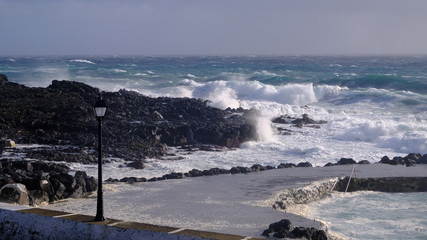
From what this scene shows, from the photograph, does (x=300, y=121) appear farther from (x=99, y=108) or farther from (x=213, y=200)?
(x=99, y=108)

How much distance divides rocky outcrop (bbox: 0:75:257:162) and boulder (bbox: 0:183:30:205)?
759cm

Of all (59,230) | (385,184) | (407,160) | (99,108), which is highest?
(99,108)

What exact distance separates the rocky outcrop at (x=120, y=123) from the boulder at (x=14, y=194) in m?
7.59

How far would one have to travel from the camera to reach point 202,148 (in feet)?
71.8

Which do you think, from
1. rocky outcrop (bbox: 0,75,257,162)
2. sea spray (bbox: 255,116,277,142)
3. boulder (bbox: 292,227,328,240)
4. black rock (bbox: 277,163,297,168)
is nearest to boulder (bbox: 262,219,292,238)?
boulder (bbox: 292,227,328,240)

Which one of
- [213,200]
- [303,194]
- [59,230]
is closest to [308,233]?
[213,200]

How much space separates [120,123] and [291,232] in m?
15.4

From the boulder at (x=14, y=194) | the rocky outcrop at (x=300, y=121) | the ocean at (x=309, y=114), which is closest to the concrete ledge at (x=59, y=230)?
the boulder at (x=14, y=194)

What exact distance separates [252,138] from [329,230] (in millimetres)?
12432

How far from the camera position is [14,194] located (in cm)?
1195

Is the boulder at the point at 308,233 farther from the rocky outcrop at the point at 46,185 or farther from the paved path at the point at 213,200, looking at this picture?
the rocky outcrop at the point at 46,185

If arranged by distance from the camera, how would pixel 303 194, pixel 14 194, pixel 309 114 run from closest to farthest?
pixel 14 194 < pixel 303 194 < pixel 309 114

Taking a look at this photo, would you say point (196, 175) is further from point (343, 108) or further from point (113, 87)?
point (113, 87)

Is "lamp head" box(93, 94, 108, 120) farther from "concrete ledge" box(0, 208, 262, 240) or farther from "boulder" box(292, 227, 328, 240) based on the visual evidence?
"boulder" box(292, 227, 328, 240)
